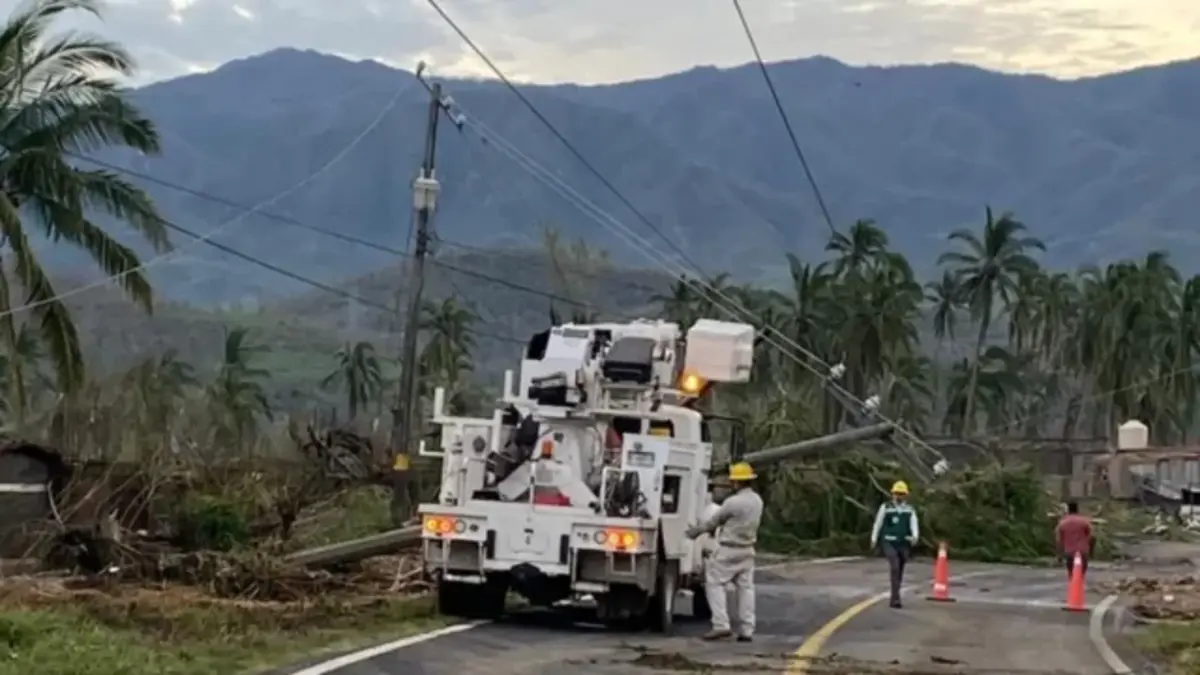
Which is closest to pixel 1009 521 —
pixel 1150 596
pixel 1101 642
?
pixel 1150 596

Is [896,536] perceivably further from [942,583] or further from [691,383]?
[691,383]

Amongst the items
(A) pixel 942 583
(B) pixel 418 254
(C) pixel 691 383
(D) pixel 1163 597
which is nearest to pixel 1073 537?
(D) pixel 1163 597

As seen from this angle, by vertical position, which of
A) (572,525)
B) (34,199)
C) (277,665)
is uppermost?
(34,199)

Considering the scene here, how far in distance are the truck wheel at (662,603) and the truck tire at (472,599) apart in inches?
59.1

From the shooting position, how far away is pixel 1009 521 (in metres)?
37.9

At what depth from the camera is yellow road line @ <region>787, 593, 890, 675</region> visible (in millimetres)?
15117

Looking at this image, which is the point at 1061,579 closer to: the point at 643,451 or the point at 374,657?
the point at 643,451

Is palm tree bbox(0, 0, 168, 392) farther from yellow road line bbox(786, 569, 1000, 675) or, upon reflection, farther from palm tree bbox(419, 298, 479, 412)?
palm tree bbox(419, 298, 479, 412)

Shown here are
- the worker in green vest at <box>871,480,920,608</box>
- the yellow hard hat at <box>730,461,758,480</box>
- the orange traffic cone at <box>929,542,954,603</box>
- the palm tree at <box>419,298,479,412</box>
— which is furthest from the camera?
the palm tree at <box>419,298,479,412</box>

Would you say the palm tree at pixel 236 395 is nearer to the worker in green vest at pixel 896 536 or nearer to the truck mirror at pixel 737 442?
the worker in green vest at pixel 896 536

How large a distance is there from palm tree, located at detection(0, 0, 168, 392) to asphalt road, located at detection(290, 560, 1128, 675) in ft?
31.5

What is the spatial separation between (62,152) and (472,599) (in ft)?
36.5

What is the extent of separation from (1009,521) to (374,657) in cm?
2579

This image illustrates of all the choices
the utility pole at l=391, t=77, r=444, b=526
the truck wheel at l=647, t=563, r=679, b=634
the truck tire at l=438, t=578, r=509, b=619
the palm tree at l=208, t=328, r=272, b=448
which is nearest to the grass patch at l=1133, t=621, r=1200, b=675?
the truck wheel at l=647, t=563, r=679, b=634
